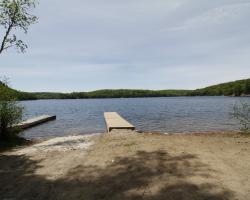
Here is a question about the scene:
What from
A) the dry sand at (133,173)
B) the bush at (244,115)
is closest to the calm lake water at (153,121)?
the bush at (244,115)

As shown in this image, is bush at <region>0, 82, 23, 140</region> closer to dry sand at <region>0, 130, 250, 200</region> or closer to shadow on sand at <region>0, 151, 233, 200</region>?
dry sand at <region>0, 130, 250, 200</region>

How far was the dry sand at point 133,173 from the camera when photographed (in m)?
7.33

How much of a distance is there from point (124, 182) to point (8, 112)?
13059mm

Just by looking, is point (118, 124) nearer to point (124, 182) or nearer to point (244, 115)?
point (244, 115)

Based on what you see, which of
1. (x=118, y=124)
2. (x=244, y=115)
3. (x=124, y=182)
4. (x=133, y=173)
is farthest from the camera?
(x=118, y=124)

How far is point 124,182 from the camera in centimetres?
806

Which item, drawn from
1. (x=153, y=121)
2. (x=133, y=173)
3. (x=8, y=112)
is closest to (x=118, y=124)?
(x=8, y=112)

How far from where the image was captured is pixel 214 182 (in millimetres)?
7688

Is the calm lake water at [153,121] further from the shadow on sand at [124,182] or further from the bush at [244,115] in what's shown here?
the shadow on sand at [124,182]

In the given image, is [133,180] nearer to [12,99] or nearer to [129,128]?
[12,99]

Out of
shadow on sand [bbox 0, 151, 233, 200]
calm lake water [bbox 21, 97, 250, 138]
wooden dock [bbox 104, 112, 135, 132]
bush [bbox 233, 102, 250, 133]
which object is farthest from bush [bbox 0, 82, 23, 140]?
bush [bbox 233, 102, 250, 133]

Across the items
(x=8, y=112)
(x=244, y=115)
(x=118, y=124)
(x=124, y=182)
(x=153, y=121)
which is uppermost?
(x=8, y=112)

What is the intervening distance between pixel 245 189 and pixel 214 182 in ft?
2.48

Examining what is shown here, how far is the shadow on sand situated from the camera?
7188mm
